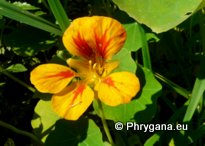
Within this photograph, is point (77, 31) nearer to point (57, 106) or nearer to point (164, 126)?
point (57, 106)

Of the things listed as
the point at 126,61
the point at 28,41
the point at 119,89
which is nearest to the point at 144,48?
the point at 126,61

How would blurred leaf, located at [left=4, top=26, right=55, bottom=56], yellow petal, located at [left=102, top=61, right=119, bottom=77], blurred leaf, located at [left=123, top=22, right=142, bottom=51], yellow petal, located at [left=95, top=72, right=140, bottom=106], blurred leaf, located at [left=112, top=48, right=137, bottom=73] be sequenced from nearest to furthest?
1. yellow petal, located at [left=95, top=72, right=140, bottom=106]
2. yellow petal, located at [left=102, top=61, right=119, bottom=77]
3. blurred leaf, located at [left=112, top=48, right=137, bottom=73]
4. blurred leaf, located at [left=123, top=22, right=142, bottom=51]
5. blurred leaf, located at [left=4, top=26, right=55, bottom=56]

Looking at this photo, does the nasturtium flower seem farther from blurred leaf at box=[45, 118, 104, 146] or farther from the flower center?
blurred leaf at box=[45, 118, 104, 146]

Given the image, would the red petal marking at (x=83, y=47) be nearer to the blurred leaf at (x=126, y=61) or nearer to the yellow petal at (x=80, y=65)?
the yellow petal at (x=80, y=65)

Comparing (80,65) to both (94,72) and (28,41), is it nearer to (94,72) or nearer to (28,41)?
(94,72)

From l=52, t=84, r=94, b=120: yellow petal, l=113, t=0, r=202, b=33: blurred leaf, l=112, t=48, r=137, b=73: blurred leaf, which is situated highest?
l=113, t=0, r=202, b=33: blurred leaf

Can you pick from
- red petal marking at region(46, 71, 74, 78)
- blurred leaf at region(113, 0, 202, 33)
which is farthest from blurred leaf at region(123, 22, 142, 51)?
red petal marking at region(46, 71, 74, 78)

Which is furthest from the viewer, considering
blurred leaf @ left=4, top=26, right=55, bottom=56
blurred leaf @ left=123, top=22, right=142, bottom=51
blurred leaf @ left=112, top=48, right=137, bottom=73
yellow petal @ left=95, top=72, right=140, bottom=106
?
blurred leaf @ left=4, top=26, right=55, bottom=56
